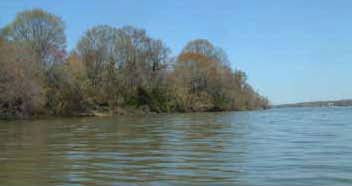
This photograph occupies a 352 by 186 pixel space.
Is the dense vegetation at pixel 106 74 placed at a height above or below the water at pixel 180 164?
above

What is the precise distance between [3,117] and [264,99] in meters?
88.2

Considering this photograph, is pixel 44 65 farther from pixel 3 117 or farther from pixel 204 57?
pixel 204 57

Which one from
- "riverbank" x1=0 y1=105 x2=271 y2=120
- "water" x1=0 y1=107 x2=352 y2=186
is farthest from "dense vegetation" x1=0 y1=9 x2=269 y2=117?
"water" x1=0 y1=107 x2=352 y2=186

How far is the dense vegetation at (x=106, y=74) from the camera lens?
176ft

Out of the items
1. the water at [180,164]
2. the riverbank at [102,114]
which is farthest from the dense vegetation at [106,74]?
the water at [180,164]

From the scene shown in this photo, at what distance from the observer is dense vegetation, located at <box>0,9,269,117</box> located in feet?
176

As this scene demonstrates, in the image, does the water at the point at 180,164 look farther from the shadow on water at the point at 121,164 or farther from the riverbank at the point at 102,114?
the riverbank at the point at 102,114

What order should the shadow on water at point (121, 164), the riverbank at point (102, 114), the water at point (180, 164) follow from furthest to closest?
the riverbank at point (102, 114), the shadow on water at point (121, 164), the water at point (180, 164)

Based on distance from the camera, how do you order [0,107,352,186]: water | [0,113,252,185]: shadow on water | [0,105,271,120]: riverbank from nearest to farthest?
[0,107,352,186]: water → [0,113,252,185]: shadow on water → [0,105,271,120]: riverbank

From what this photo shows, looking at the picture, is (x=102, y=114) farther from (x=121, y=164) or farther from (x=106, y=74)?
(x=121, y=164)

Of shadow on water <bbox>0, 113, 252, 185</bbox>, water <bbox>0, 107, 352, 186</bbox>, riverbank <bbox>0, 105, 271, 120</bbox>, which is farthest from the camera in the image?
riverbank <bbox>0, 105, 271, 120</bbox>

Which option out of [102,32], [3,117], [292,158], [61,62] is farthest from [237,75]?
[292,158]

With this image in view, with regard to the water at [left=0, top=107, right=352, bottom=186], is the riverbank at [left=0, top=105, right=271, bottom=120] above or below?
above

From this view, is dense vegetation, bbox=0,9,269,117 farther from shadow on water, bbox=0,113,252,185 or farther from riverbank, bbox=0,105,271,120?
shadow on water, bbox=0,113,252,185
